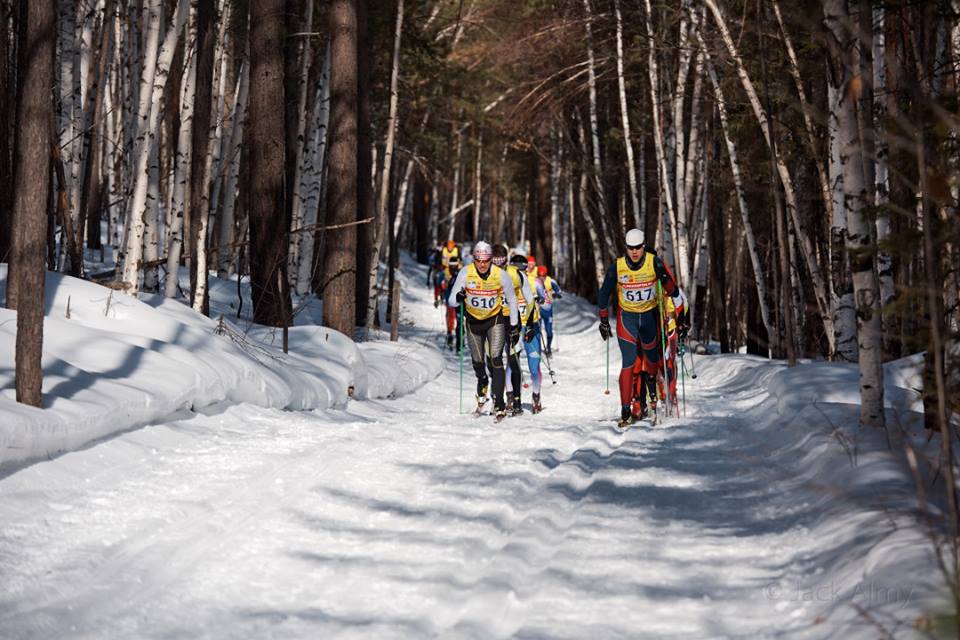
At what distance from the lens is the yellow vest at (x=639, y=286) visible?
1201 centimetres

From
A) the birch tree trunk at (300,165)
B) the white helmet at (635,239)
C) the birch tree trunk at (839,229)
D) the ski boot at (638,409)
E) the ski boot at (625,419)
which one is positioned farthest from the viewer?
the birch tree trunk at (300,165)

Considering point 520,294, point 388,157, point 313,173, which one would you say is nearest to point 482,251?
point 520,294

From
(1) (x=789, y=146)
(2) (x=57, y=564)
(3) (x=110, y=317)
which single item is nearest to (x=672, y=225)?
(1) (x=789, y=146)

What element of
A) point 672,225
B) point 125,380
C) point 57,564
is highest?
point 672,225

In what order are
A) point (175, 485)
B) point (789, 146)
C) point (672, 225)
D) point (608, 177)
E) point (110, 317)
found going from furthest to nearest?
point (608, 177) → point (672, 225) → point (789, 146) → point (110, 317) → point (175, 485)

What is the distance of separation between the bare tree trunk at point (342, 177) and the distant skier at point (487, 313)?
3213 mm

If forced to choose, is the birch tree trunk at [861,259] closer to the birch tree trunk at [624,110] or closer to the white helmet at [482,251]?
the white helmet at [482,251]

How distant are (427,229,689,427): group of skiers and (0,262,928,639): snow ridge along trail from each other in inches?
107

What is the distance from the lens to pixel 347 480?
718 cm

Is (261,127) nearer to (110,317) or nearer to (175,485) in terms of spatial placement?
(110,317)

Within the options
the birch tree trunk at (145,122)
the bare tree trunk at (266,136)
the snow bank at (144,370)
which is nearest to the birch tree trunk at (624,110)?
the bare tree trunk at (266,136)

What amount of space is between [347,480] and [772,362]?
10668mm

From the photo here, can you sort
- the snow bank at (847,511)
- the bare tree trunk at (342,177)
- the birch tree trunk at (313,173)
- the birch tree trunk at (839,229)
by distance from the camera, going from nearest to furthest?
the snow bank at (847,511) → the birch tree trunk at (839,229) → the bare tree trunk at (342,177) → the birch tree trunk at (313,173)

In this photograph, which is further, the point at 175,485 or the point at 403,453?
the point at 403,453
